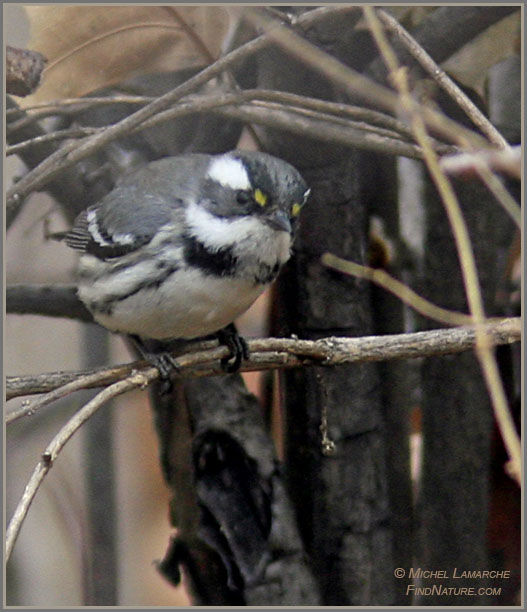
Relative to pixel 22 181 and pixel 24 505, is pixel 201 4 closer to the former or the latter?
pixel 22 181

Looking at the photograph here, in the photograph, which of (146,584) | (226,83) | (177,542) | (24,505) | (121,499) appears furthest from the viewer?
(121,499)

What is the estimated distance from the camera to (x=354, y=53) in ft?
6.24

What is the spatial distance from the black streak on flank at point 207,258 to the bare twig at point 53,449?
351 mm

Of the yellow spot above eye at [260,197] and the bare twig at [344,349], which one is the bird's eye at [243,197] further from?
the bare twig at [344,349]

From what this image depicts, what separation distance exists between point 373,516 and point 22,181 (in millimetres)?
1047

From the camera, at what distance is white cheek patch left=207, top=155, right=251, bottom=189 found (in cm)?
175

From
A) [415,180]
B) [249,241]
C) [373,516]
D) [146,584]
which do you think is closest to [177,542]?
[373,516]

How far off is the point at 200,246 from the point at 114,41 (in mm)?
487

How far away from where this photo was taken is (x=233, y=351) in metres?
1.75

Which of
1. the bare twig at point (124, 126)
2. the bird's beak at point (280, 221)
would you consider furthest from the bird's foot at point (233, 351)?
the bare twig at point (124, 126)

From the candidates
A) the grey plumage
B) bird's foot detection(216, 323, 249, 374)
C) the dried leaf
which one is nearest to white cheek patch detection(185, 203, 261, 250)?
the grey plumage

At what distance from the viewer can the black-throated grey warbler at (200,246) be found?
1.74 meters

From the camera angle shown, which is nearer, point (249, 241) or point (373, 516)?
point (249, 241)

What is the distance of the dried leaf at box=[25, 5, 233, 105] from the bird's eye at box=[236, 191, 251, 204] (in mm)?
323
